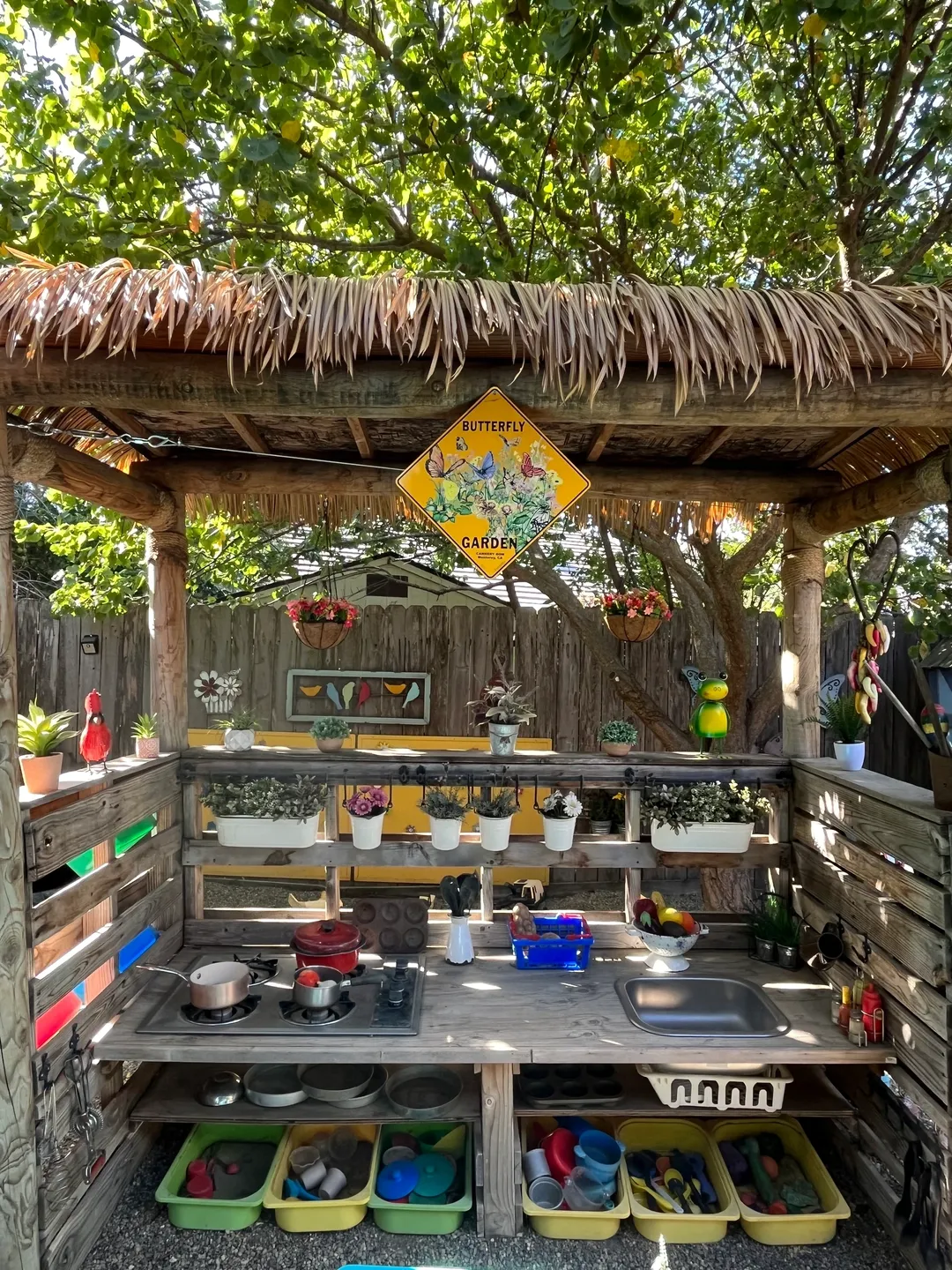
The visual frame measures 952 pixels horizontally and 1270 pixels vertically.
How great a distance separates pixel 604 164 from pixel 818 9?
2205 millimetres

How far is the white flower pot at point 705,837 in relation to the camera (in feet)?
11.0

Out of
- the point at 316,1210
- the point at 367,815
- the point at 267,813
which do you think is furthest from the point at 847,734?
the point at 316,1210

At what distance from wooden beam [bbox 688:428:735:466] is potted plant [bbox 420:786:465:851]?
1871 millimetres

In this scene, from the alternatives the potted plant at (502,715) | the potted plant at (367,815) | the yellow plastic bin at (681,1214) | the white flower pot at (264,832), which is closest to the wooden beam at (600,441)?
the potted plant at (502,715)

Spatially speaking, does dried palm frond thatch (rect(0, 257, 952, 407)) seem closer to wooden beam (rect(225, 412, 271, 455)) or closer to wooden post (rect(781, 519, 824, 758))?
wooden beam (rect(225, 412, 271, 455))

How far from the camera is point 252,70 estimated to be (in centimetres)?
334

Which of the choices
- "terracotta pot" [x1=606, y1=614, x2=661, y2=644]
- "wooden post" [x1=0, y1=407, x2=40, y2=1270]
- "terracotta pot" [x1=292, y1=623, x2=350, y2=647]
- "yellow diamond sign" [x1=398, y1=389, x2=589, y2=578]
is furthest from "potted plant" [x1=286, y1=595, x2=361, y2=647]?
"wooden post" [x1=0, y1=407, x2=40, y2=1270]

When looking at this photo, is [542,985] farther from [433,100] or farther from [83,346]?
[433,100]

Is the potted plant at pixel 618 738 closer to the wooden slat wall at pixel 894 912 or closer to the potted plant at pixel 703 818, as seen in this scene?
the potted plant at pixel 703 818

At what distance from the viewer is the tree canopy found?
134 inches

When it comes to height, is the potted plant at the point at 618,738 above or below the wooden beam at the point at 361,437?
below

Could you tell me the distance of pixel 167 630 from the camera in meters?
3.72

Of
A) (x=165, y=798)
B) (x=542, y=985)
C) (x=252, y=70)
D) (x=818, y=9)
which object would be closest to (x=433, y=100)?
(x=252, y=70)

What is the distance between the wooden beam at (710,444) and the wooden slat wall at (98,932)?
2.74m
